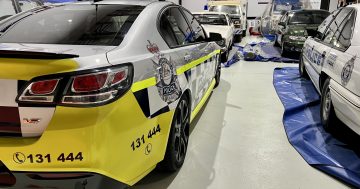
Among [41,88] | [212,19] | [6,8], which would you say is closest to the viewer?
[41,88]

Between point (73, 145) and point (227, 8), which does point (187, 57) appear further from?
point (227, 8)

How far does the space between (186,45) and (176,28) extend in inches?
7.1

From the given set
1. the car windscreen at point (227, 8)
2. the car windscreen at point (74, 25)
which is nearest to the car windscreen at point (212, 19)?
the car windscreen at point (227, 8)

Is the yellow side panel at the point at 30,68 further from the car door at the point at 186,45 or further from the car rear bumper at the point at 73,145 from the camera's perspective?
the car door at the point at 186,45

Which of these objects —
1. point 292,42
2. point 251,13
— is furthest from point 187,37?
point 251,13

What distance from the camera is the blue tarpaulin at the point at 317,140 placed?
2799mm

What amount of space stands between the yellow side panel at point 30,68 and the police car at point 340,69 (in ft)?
7.22

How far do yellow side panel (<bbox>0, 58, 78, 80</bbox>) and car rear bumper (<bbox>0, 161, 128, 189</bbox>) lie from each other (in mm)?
432

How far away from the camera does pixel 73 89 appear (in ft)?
5.17

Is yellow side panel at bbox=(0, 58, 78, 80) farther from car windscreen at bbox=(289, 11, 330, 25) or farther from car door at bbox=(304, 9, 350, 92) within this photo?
car windscreen at bbox=(289, 11, 330, 25)

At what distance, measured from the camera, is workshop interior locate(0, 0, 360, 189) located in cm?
157

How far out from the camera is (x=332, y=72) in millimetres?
3391

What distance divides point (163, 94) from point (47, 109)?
836 mm

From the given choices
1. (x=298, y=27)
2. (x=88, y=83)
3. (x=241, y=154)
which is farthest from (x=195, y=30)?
(x=298, y=27)
